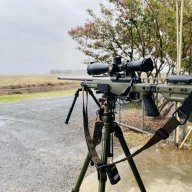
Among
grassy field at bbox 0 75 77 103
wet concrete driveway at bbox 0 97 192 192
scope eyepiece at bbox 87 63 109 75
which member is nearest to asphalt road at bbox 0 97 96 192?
wet concrete driveway at bbox 0 97 192 192

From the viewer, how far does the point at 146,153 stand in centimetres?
661

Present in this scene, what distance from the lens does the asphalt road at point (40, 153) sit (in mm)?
5210

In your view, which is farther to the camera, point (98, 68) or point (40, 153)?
point (40, 153)

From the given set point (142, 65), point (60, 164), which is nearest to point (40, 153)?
point (60, 164)

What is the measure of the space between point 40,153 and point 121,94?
3901 millimetres

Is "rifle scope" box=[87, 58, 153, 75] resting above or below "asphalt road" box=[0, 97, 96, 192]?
above

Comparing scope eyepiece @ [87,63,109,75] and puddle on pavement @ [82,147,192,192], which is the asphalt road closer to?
puddle on pavement @ [82,147,192,192]

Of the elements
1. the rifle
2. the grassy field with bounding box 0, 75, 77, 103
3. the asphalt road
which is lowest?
the grassy field with bounding box 0, 75, 77, 103

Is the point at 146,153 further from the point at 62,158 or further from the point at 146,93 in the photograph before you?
the point at 146,93

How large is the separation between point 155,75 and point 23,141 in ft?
14.2

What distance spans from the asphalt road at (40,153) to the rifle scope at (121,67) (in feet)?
6.97

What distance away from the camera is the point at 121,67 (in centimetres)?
343

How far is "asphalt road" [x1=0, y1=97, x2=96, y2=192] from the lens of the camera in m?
5.21

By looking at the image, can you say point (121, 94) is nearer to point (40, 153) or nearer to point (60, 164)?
point (60, 164)
